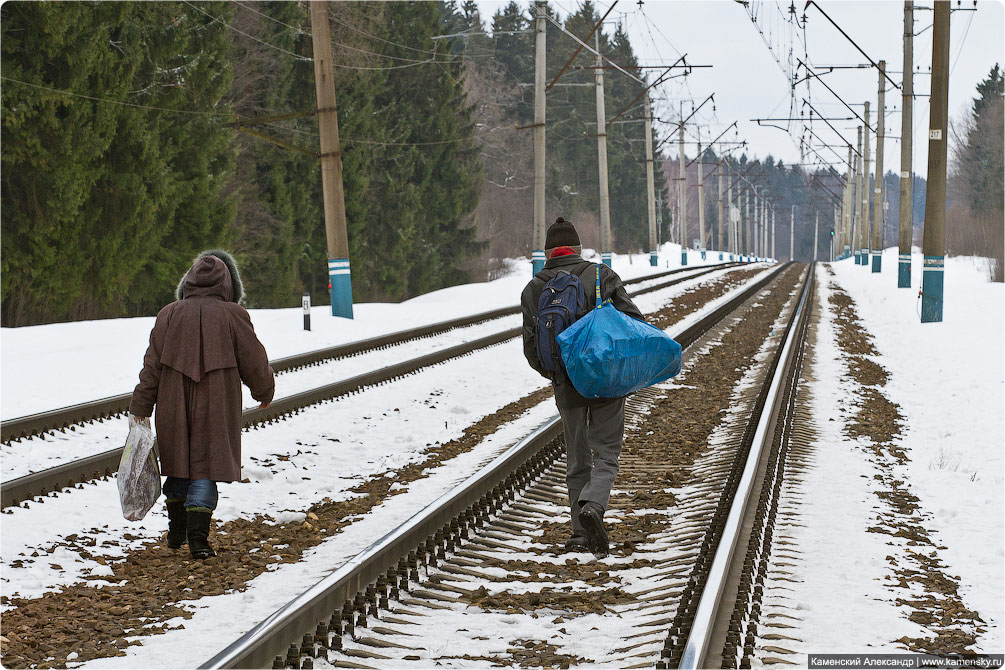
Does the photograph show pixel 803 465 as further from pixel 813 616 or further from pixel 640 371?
pixel 813 616

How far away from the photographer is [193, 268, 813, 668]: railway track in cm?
489

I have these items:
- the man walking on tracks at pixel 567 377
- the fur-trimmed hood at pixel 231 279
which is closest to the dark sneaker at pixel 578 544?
the man walking on tracks at pixel 567 377

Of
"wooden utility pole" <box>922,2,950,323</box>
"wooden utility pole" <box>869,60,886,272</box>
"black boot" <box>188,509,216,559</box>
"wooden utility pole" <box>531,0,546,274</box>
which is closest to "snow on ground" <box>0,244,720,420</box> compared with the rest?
"black boot" <box>188,509,216,559</box>

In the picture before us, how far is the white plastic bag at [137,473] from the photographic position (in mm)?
6766

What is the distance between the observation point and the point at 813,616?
5.39m

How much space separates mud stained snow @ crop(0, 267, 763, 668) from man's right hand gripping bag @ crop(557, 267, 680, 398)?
3.49 feet

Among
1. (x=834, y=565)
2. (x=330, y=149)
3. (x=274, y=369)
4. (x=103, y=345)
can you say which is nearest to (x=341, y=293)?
(x=330, y=149)

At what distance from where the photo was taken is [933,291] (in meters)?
21.3

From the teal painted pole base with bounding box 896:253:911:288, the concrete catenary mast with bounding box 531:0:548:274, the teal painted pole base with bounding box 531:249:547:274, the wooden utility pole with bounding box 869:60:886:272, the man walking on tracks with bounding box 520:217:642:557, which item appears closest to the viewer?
the man walking on tracks with bounding box 520:217:642:557

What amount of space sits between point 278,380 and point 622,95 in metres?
88.1

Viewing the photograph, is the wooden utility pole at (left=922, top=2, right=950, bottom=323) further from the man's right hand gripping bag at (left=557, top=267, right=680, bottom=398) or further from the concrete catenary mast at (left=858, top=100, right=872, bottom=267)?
the concrete catenary mast at (left=858, top=100, right=872, bottom=267)

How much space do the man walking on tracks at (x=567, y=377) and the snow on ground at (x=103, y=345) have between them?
21.1 feet

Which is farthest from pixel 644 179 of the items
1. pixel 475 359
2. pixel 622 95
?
pixel 475 359

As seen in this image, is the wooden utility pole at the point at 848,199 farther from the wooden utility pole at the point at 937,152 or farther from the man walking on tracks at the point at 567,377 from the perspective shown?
the man walking on tracks at the point at 567,377
